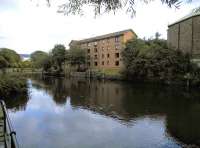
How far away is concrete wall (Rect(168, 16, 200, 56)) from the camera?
4697 centimetres

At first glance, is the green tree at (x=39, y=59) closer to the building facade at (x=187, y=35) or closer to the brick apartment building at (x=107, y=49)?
the brick apartment building at (x=107, y=49)

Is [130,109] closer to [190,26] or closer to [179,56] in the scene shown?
[179,56]

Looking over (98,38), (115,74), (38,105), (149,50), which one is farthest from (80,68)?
(38,105)

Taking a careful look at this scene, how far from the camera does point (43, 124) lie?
675 inches

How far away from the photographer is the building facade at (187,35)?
4684 centimetres

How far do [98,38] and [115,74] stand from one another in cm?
2166

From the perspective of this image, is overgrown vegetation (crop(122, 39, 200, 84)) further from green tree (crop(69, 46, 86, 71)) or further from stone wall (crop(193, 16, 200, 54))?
green tree (crop(69, 46, 86, 71))

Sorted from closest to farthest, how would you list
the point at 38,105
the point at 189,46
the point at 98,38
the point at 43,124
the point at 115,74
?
1. the point at 43,124
2. the point at 38,105
3. the point at 189,46
4. the point at 115,74
5. the point at 98,38

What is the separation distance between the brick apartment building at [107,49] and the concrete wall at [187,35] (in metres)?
13.8

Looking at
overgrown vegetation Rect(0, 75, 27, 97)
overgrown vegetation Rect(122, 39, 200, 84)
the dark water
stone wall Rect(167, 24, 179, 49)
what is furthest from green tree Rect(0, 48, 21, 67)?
the dark water

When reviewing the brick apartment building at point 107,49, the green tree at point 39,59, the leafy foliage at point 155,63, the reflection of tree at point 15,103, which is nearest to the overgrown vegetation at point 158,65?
the leafy foliage at point 155,63

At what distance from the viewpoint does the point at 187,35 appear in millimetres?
50125

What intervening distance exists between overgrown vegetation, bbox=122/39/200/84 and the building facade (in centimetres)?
210

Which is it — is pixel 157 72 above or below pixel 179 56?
below
